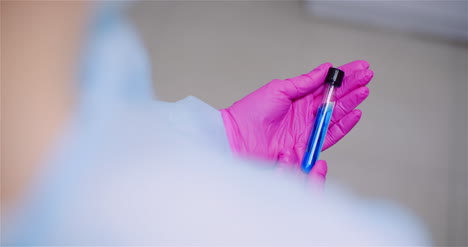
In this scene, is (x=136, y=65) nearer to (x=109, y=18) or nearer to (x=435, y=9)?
(x=109, y=18)

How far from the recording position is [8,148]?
4.79 feet

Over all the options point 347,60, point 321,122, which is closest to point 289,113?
point 321,122

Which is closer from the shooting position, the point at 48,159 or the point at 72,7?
the point at 48,159

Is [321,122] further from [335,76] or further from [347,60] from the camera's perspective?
[347,60]

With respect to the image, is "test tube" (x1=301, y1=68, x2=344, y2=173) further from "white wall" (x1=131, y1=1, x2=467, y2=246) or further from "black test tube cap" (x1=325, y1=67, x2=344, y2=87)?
"white wall" (x1=131, y1=1, x2=467, y2=246)

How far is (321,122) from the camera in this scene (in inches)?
44.0

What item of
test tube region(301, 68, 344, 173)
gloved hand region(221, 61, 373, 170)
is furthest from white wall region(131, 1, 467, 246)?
test tube region(301, 68, 344, 173)

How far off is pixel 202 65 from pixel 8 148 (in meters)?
0.75

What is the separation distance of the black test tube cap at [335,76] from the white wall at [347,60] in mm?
510

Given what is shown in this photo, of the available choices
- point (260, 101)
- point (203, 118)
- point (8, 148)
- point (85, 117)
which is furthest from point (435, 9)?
point (8, 148)

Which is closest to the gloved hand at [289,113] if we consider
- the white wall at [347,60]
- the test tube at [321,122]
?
the test tube at [321,122]

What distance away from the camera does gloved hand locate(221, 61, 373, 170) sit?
3.81 ft

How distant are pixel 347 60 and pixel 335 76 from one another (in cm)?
63

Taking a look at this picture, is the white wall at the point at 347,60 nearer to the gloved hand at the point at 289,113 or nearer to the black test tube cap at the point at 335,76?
the gloved hand at the point at 289,113
